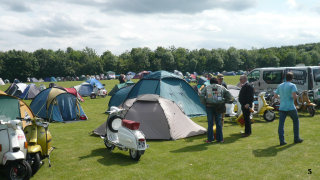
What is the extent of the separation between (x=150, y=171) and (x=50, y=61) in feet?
281

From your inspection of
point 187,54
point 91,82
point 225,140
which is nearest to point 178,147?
point 225,140

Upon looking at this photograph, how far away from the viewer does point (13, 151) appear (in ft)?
19.1

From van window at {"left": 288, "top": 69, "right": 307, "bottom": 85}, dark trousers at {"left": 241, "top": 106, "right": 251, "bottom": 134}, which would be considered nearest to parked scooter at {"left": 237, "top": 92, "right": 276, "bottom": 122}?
dark trousers at {"left": 241, "top": 106, "right": 251, "bottom": 134}

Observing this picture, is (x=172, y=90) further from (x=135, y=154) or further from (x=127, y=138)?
(x=135, y=154)

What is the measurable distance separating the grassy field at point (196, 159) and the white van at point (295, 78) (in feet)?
17.3

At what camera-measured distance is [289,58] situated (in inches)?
4355

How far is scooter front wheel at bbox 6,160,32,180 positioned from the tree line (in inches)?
3184

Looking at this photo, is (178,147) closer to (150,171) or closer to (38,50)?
(150,171)

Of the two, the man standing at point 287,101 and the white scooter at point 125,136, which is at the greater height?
the man standing at point 287,101

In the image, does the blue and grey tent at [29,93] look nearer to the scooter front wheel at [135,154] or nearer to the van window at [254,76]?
the van window at [254,76]

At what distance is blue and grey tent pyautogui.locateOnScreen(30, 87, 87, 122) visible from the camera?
13.5m

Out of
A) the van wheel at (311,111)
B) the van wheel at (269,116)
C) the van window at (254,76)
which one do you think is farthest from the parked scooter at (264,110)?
the van window at (254,76)

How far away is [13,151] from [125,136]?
2516 millimetres

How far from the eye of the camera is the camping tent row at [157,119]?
9.27m
